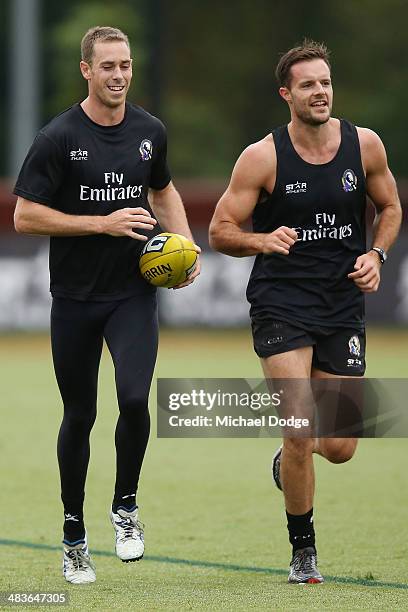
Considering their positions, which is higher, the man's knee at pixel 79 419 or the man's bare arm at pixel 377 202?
the man's bare arm at pixel 377 202

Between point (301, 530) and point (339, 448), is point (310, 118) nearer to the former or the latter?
point (339, 448)

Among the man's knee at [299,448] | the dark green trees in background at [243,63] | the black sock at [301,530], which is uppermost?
the dark green trees in background at [243,63]

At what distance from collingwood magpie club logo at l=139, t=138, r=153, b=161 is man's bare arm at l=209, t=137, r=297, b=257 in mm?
431

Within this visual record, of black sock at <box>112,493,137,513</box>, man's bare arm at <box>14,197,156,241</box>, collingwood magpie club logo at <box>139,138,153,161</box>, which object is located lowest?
black sock at <box>112,493,137,513</box>

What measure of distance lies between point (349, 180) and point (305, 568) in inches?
75.6

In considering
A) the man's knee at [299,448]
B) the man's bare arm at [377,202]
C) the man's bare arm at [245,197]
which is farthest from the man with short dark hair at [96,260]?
the man's bare arm at [377,202]

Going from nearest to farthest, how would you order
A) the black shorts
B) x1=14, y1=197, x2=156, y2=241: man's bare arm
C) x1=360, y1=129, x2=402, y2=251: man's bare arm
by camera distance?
1. x1=14, y1=197, x2=156, y2=241: man's bare arm
2. the black shorts
3. x1=360, y1=129, x2=402, y2=251: man's bare arm

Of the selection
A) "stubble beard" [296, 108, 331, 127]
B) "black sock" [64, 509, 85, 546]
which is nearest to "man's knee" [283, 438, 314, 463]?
"black sock" [64, 509, 85, 546]

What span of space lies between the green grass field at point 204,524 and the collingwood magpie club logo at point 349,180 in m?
1.92

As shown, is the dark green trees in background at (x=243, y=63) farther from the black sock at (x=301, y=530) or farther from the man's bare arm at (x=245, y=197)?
the black sock at (x=301, y=530)

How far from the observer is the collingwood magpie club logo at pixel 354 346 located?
770 centimetres

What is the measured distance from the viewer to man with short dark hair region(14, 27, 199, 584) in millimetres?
7371
